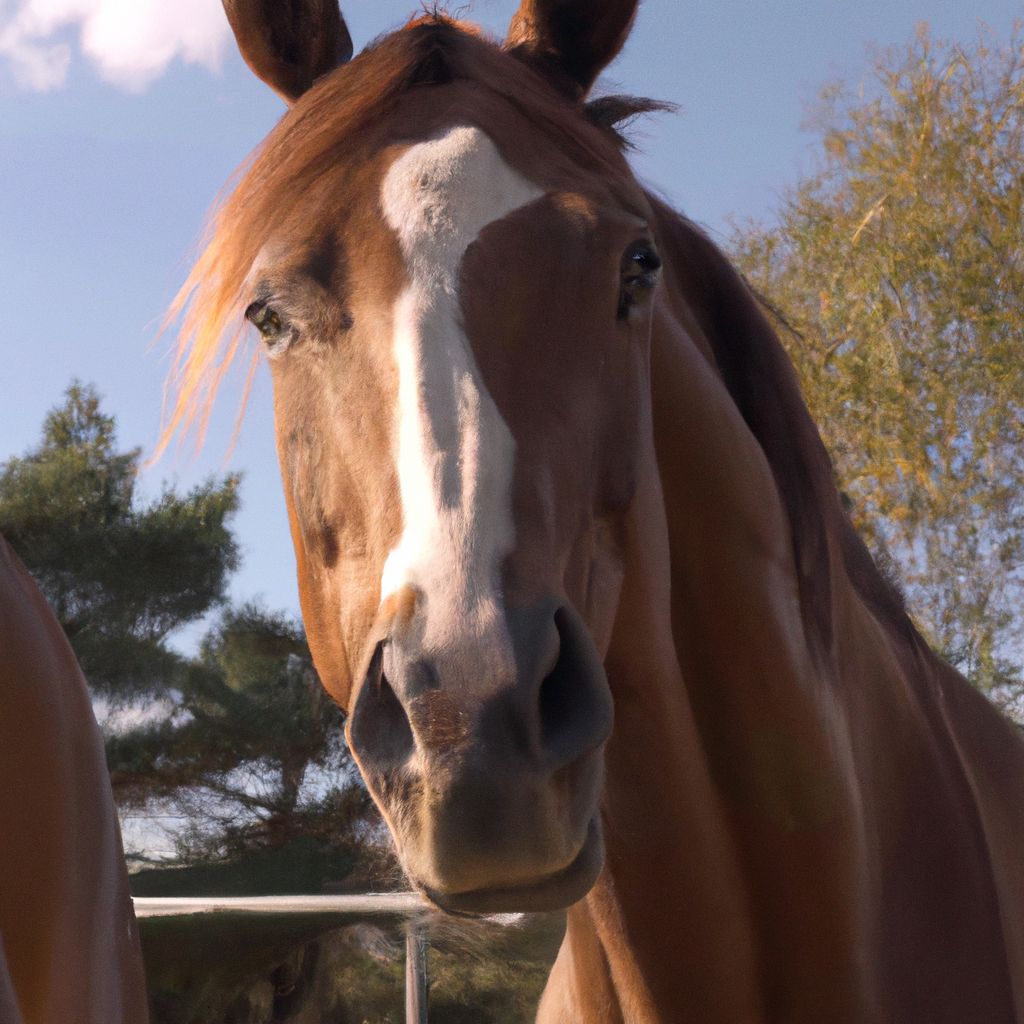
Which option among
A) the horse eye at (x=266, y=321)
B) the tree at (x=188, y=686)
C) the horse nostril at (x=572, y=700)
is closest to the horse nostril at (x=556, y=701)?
the horse nostril at (x=572, y=700)

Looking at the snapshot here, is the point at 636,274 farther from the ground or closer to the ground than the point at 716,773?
farther from the ground

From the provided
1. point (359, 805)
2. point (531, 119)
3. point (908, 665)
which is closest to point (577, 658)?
point (531, 119)

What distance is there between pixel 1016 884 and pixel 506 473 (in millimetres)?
1241

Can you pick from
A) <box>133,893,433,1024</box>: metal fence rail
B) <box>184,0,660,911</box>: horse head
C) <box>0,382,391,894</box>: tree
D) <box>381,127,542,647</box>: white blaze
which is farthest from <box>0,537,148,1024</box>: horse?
<box>0,382,391,894</box>: tree

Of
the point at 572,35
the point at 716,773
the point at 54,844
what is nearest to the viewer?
the point at 716,773

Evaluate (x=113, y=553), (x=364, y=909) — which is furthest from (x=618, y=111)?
(x=113, y=553)

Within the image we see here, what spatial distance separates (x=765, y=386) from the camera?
1.70 m

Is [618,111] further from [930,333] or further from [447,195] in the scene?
[930,333]

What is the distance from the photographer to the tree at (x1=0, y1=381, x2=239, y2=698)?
27.5 feet

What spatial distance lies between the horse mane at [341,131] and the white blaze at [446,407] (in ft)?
0.52

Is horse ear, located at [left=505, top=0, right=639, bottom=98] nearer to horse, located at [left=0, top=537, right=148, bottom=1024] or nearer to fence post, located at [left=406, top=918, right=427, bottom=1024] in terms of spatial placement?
horse, located at [left=0, top=537, right=148, bottom=1024]

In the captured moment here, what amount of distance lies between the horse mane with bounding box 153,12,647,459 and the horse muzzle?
703 mm

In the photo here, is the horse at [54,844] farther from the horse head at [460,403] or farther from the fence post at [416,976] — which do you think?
the fence post at [416,976]

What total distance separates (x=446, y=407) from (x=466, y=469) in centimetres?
8
